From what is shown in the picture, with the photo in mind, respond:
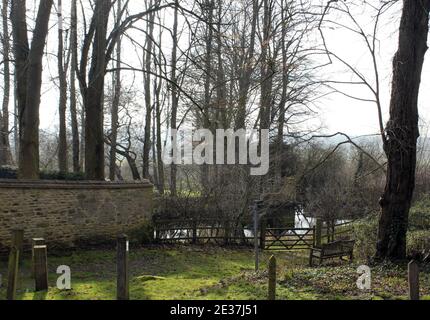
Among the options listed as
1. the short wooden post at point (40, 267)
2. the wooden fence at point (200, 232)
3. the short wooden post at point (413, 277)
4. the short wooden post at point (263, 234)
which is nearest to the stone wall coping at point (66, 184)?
the wooden fence at point (200, 232)

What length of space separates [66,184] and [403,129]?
32.3 ft

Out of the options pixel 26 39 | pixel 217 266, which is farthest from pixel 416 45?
pixel 26 39

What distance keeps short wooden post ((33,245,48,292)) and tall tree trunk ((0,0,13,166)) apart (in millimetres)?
10320

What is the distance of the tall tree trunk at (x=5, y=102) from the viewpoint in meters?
19.0

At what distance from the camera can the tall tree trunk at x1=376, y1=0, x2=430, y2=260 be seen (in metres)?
10.4

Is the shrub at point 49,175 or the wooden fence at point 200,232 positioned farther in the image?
the wooden fence at point 200,232

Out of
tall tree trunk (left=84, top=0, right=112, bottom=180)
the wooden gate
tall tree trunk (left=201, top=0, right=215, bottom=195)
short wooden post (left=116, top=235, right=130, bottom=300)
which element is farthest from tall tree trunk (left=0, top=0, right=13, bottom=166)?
short wooden post (left=116, top=235, right=130, bottom=300)

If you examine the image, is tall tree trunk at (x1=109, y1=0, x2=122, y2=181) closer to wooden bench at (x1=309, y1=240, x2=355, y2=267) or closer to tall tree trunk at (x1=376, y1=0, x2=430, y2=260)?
wooden bench at (x1=309, y1=240, x2=355, y2=267)

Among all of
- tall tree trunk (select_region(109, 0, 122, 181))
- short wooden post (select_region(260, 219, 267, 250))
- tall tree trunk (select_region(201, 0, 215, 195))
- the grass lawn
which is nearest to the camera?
the grass lawn

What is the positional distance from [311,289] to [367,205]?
18402mm

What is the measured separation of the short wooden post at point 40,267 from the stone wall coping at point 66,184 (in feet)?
15.7

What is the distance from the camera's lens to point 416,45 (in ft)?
34.2

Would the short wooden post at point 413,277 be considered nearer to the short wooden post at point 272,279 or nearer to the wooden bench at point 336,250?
the short wooden post at point 272,279
